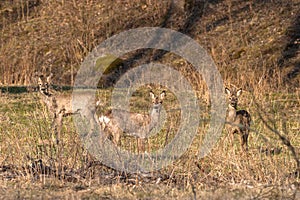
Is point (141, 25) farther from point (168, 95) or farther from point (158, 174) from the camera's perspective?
point (158, 174)

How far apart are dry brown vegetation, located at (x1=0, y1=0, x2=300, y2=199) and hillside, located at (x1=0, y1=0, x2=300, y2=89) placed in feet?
0.14

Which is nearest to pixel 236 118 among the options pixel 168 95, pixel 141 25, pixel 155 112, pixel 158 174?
pixel 155 112

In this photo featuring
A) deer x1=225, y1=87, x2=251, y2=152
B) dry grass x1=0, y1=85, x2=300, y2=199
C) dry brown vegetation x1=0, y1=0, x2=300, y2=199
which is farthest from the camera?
deer x1=225, y1=87, x2=251, y2=152

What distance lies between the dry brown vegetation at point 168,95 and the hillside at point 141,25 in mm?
42

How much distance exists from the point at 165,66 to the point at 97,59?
8.33 ft

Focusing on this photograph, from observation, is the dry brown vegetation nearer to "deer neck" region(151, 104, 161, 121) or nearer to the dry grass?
the dry grass

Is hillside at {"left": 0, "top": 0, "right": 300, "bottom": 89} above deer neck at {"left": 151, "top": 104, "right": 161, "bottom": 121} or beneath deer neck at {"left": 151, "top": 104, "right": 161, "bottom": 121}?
above

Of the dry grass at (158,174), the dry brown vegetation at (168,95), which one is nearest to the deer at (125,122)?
the dry brown vegetation at (168,95)

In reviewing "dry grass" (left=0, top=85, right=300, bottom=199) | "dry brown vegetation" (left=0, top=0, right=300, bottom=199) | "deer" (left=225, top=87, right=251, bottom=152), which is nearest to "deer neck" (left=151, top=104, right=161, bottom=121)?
"dry brown vegetation" (left=0, top=0, right=300, bottom=199)

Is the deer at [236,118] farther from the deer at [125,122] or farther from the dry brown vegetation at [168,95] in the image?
the deer at [125,122]

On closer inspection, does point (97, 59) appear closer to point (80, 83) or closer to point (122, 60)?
point (122, 60)

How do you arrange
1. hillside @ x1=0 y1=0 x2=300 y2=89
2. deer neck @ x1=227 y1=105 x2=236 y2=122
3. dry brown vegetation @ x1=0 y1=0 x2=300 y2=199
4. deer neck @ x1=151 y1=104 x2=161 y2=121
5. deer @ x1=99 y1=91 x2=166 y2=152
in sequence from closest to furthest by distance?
dry brown vegetation @ x1=0 y1=0 x2=300 y2=199, deer @ x1=99 y1=91 x2=166 y2=152, deer neck @ x1=227 y1=105 x2=236 y2=122, deer neck @ x1=151 y1=104 x2=161 y2=121, hillside @ x1=0 y1=0 x2=300 y2=89

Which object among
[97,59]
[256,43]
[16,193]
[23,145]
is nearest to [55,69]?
[97,59]

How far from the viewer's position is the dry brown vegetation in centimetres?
743
